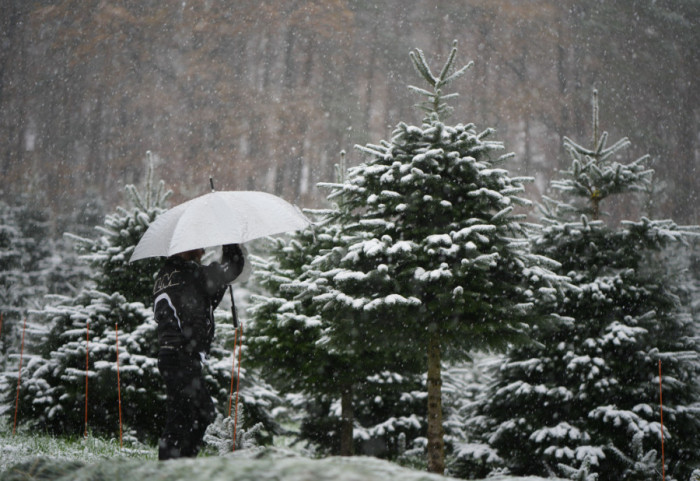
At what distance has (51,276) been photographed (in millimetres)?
23375

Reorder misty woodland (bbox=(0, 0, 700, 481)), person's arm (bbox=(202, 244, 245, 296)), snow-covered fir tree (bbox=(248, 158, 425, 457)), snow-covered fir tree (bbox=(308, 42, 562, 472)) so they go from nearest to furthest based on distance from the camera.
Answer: person's arm (bbox=(202, 244, 245, 296))
snow-covered fir tree (bbox=(308, 42, 562, 472))
misty woodland (bbox=(0, 0, 700, 481))
snow-covered fir tree (bbox=(248, 158, 425, 457))

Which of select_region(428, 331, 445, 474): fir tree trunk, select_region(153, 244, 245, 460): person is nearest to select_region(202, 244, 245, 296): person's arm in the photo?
select_region(153, 244, 245, 460): person

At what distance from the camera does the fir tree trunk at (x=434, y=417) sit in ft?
24.1

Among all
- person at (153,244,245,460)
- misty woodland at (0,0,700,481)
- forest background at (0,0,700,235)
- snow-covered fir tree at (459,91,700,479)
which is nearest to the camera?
person at (153,244,245,460)

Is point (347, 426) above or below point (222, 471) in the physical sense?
below

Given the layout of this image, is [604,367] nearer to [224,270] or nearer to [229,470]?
[224,270]

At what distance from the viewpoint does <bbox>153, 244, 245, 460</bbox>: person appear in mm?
4590

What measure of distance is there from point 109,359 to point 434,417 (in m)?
4.88

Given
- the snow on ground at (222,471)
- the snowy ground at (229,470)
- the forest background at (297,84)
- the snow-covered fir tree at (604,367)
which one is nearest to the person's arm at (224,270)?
the snowy ground at (229,470)

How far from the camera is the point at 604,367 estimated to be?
8.56 meters

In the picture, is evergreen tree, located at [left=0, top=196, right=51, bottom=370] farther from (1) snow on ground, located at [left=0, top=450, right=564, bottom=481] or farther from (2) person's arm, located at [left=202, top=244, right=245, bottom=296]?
(1) snow on ground, located at [left=0, top=450, right=564, bottom=481]

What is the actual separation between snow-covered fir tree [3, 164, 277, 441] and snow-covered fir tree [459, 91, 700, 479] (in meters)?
4.00

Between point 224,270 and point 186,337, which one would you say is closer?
point 186,337

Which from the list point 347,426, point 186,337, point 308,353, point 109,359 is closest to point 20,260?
point 109,359
